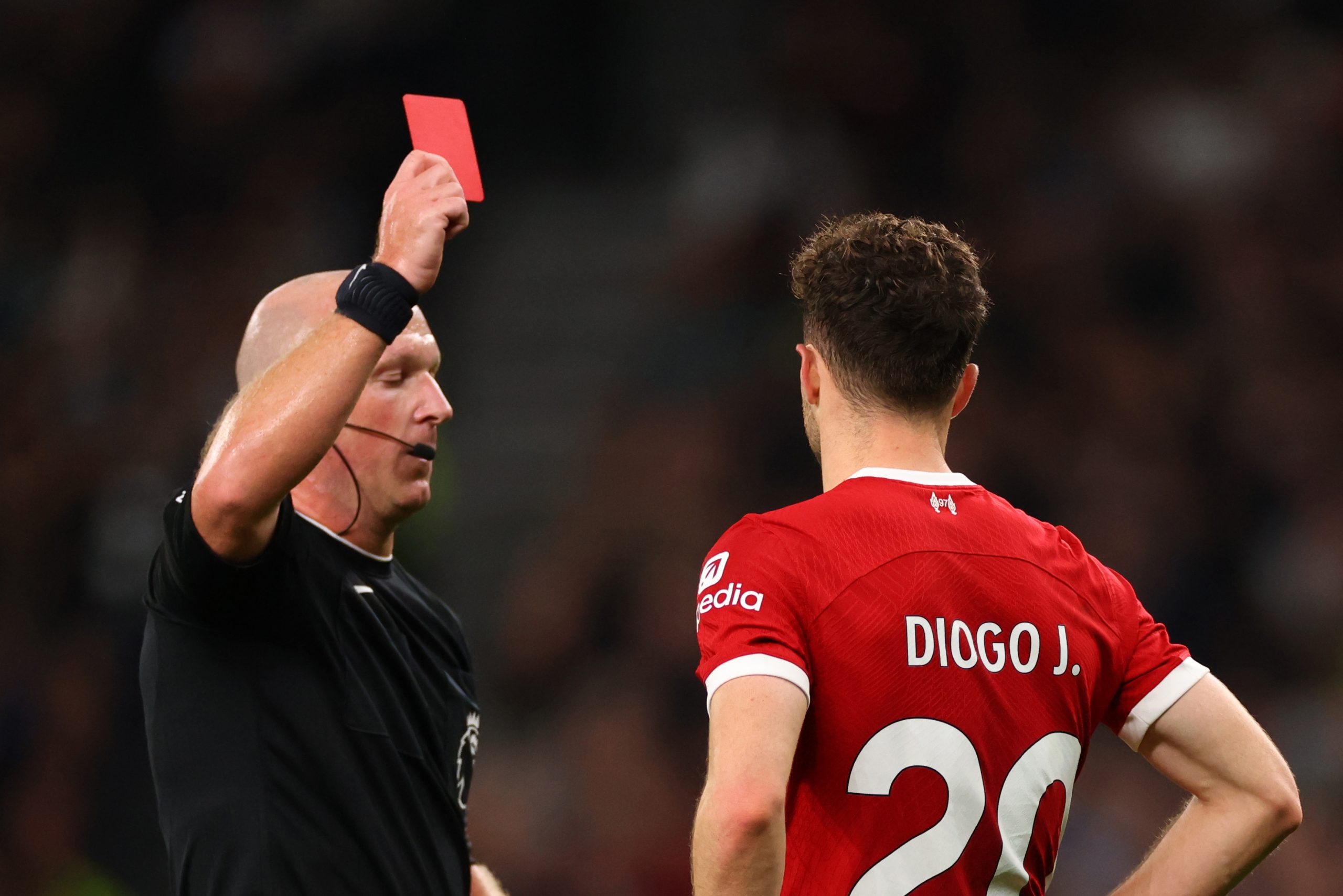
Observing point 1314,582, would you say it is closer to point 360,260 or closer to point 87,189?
point 360,260

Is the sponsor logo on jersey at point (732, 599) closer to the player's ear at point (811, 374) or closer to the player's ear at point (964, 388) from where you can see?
the player's ear at point (811, 374)

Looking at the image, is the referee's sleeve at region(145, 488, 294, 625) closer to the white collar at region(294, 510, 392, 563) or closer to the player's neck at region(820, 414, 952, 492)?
the white collar at region(294, 510, 392, 563)

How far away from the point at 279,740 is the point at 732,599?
0.99 meters

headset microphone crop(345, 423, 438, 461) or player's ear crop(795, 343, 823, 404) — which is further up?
player's ear crop(795, 343, 823, 404)

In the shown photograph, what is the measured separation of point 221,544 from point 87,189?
7971 mm

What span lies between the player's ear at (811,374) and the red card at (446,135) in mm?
641

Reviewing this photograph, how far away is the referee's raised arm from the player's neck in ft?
2.31

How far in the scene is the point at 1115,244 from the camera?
766 centimetres

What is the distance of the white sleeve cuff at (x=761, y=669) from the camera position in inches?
76.6

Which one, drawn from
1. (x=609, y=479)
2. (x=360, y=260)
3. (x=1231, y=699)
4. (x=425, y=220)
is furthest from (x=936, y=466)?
(x=360, y=260)

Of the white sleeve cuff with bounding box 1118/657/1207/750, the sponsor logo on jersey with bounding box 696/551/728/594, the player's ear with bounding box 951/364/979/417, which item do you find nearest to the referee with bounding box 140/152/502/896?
the sponsor logo on jersey with bounding box 696/551/728/594

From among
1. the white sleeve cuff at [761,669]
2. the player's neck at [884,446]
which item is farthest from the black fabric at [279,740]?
the player's neck at [884,446]

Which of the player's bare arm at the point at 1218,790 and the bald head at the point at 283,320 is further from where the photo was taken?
the bald head at the point at 283,320

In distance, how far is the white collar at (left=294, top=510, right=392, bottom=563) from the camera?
2846 millimetres
